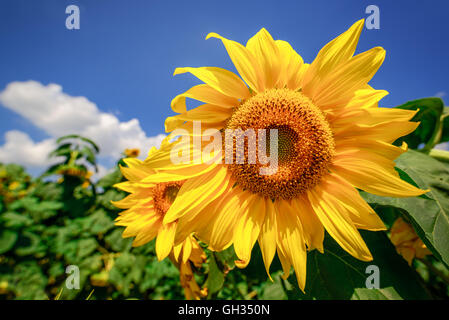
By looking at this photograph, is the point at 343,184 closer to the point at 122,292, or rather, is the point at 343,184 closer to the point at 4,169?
the point at 122,292

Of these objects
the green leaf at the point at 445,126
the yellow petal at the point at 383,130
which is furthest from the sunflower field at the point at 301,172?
the green leaf at the point at 445,126

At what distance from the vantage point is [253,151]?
0.89m

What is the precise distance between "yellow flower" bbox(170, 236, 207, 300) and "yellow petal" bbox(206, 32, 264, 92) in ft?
2.52

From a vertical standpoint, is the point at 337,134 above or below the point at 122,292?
above

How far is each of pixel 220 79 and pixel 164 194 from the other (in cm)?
82

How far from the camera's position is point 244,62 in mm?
821

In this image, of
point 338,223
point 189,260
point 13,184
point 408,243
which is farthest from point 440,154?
point 13,184

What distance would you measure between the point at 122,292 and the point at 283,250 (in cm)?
181

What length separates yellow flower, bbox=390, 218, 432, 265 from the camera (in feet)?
4.91

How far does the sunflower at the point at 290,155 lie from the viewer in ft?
2.53

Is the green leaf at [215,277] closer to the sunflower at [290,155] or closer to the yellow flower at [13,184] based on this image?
the sunflower at [290,155]
